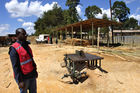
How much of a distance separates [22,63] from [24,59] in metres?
0.08

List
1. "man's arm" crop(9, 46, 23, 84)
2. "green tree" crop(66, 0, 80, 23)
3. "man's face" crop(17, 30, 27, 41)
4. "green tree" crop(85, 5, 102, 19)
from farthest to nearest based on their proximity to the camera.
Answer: "green tree" crop(85, 5, 102, 19) → "green tree" crop(66, 0, 80, 23) → "man's face" crop(17, 30, 27, 41) → "man's arm" crop(9, 46, 23, 84)

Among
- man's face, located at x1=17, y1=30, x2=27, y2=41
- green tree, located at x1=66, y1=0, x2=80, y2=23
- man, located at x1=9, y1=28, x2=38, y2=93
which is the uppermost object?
green tree, located at x1=66, y1=0, x2=80, y2=23

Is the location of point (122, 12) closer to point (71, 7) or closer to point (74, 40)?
point (71, 7)

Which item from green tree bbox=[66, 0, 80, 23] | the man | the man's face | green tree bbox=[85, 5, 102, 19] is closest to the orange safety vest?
the man

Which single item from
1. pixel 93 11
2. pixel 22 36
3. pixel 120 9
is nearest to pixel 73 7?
pixel 93 11

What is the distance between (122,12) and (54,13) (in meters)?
28.5

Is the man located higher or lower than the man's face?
lower

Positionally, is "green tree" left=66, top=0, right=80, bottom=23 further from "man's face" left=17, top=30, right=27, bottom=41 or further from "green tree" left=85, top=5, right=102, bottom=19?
"man's face" left=17, top=30, right=27, bottom=41

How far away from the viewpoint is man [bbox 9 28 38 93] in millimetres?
1901

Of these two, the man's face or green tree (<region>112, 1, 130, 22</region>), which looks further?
green tree (<region>112, 1, 130, 22</region>)

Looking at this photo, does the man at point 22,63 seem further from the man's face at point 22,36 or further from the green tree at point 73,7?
the green tree at point 73,7

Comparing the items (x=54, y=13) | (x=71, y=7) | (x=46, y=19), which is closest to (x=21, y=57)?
(x=71, y=7)

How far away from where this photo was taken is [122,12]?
1794 inches

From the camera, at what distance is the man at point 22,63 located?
1.90m
